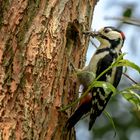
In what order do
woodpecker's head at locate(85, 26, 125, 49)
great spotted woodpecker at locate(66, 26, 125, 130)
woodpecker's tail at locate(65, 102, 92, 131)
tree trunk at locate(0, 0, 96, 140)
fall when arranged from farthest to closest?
woodpecker's head at locate(85, 26, 125, 49) → great spotted woodpecker at locate(66, 26, 125, 130) → woodpecker's tail at locate(65, 102, 92, 131) → tree trunk at locate(0, 0, 96, 140)

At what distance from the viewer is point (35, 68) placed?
2.39 meters

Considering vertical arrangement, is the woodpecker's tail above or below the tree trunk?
below

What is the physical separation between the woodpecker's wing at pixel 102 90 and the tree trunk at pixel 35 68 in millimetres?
218

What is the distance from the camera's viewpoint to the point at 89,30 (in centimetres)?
293

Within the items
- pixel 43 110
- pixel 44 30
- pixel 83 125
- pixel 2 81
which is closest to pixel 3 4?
pixel 44 30

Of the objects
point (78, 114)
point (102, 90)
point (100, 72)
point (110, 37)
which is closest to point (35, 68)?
point (78, 114)

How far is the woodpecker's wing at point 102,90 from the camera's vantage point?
283cm

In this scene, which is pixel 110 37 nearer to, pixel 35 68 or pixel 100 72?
pixel 100 72

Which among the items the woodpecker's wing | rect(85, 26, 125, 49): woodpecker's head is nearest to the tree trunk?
the woodpecker's wing

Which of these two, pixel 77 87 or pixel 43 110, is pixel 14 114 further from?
pixel 77 87

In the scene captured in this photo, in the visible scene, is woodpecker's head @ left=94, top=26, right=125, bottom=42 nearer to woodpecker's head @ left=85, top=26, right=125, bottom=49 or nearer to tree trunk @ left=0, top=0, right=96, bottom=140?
woodpecker's head @ left=85, top=26, right=125, bottom=49

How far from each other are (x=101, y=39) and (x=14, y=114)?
4.12ft

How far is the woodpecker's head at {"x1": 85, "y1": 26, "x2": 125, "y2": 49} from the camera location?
10.9 feet

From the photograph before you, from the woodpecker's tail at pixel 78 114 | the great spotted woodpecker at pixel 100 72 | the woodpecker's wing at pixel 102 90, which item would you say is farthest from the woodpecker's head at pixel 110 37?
the woodpecker's tail at pixel 78 114
